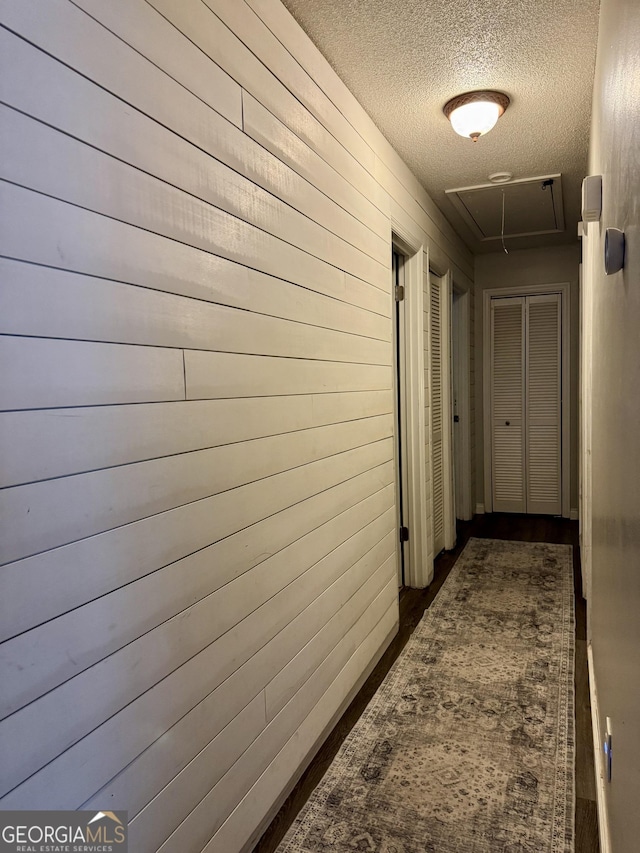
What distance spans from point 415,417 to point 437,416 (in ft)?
2.23

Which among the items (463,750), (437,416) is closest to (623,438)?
(463,750)

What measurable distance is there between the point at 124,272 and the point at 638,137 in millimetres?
893

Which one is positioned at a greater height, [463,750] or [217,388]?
[217,388]

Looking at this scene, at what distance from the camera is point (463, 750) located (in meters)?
1.99

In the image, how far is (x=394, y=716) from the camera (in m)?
2.21

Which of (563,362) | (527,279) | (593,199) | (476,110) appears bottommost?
(563,362)

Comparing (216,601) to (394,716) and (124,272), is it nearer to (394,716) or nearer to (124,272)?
(124,272)

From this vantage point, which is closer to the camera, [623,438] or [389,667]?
[623,438]

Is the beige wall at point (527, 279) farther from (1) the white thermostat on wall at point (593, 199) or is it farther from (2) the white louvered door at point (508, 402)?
(1) the white thermostat on wall at point (593, 199)

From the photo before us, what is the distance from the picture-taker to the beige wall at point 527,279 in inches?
201
